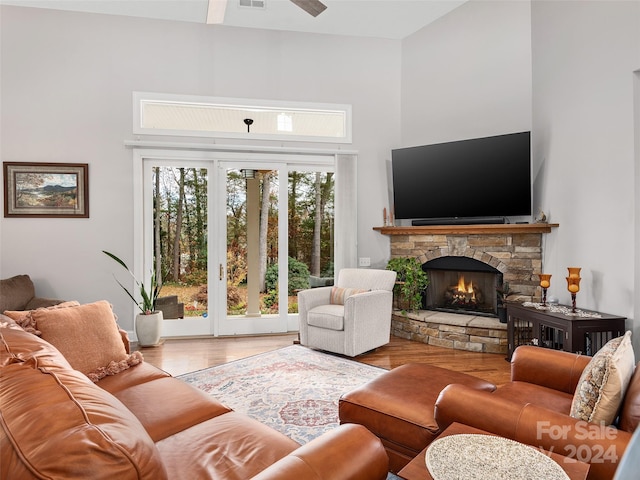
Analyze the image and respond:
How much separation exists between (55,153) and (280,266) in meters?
2.84

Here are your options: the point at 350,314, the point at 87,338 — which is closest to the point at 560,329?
the point at 350,314

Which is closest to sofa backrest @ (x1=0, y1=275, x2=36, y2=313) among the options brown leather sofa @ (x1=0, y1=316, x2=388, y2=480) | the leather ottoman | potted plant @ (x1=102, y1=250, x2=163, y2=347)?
potted plant @ (x1=102, y1=250, x2=163, y2=347)

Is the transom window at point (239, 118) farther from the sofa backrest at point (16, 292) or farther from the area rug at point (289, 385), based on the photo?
the area rug at point (289, 385)

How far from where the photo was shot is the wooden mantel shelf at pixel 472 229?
4.06 metres

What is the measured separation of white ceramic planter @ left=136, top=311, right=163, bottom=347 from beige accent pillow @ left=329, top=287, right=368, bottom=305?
6.33 feet

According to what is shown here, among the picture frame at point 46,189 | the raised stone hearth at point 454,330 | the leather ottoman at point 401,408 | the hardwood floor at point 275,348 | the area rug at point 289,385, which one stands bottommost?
the hardwood floor at point 275,348

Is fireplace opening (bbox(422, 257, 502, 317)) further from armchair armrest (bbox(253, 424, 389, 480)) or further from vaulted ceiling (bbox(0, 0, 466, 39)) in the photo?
armchair armrest (bbox(253, 424, 389, 480))

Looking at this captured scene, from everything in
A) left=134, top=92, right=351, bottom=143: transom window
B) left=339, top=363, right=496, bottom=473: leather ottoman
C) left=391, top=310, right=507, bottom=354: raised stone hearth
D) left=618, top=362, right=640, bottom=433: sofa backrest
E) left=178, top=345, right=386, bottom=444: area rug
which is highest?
A: left=134, top=92, right=351, bottom=143: transom window

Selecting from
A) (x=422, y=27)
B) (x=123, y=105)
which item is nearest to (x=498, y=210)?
(x=422, y=27)

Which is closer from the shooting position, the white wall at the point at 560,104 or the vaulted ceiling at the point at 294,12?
the white wall at the point at 560,104

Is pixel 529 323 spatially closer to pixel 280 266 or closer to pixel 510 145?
pixel 510 145

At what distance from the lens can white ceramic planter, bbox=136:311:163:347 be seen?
4.40 metres

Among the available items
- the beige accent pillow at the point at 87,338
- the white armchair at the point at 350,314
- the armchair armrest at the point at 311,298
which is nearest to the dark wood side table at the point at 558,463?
the beige accent pillow at the point at 87,338

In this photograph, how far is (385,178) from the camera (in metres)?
5.37
